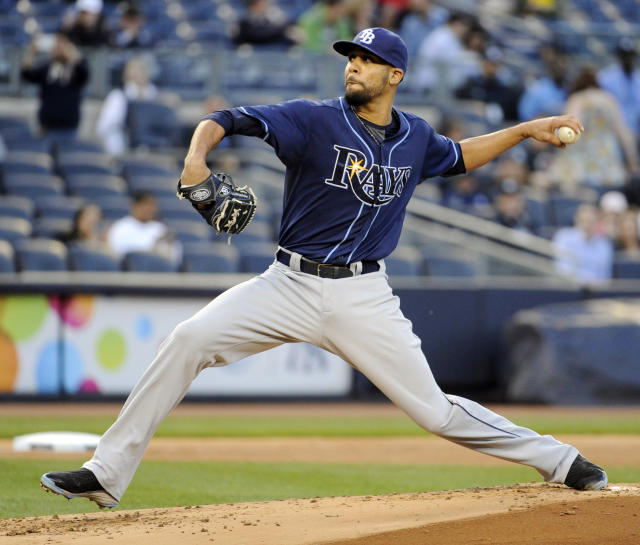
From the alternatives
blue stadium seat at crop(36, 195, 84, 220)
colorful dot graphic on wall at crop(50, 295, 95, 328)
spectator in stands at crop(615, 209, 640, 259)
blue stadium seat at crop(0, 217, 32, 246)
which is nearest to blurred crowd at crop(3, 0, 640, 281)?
spectator in stands at crop(615, 209, 640, 259)

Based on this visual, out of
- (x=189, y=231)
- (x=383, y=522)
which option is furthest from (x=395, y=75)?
(x=189, y=231)

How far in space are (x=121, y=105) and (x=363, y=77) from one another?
8.31m

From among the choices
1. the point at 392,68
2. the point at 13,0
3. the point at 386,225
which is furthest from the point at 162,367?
the point at 13,0

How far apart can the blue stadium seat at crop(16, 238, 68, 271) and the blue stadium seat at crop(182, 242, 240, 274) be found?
1.19 metres

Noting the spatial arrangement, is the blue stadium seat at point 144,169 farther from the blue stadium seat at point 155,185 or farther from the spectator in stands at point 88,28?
the spectator in stands at point 88,28

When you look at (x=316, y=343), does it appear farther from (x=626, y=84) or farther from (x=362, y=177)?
(x=626, y=84)

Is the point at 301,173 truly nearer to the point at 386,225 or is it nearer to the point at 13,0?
the point at 386,225

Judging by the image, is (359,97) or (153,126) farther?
(153,126)

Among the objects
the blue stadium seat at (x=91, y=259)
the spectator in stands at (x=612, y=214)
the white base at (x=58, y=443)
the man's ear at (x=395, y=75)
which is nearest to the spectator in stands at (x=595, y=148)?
the spectator in stands at (x=612, y=214)

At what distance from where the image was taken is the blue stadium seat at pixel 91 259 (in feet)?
34.3

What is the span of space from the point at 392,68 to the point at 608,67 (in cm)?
1175

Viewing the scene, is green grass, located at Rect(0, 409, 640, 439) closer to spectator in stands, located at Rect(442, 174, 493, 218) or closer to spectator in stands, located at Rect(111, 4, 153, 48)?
spectator in stands, located at Rect(442, 174, 493, 218)

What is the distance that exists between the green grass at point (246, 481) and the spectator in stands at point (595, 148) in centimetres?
719

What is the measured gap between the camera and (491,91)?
48.2ft
